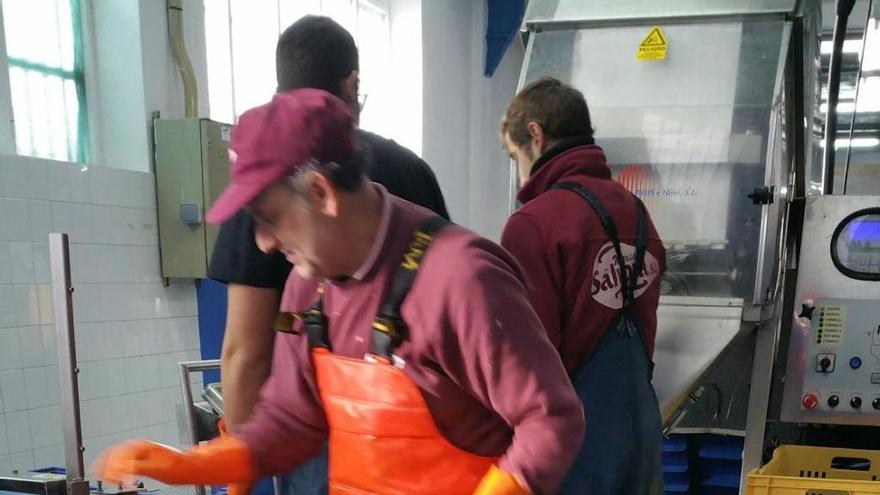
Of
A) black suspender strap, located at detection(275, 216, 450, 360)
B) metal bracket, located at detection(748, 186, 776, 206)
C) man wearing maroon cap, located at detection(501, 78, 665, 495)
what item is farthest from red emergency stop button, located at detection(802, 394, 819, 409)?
black suspender strap, located at detection(275, 216, 450, 360)

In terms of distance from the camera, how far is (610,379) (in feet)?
5.03

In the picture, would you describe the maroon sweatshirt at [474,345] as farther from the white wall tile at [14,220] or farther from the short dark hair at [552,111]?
the white wall tile at [14,220]

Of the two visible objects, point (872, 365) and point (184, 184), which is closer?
point (872, 365)

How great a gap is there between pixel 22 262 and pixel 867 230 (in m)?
2.79

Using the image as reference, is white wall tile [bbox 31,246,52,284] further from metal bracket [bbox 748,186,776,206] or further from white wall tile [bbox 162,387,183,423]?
metal bracket [bbox 748,186,776,206]

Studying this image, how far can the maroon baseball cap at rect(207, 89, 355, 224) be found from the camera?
0.81 m

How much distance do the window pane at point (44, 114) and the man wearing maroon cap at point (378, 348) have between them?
7.31ft

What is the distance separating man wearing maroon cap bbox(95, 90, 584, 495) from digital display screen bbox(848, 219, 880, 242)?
184 centimetres

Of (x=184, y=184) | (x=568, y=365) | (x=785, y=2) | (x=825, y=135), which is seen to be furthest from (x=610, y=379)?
(x=184, y=184)

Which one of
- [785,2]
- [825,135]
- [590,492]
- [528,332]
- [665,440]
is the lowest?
[665,440]

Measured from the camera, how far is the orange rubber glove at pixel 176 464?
895mm

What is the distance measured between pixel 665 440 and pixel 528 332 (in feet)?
6.56

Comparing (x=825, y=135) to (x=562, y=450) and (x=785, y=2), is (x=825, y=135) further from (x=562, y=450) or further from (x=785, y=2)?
(x=562, y=450)

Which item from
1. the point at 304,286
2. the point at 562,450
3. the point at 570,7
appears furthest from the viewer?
the point at 570,7
